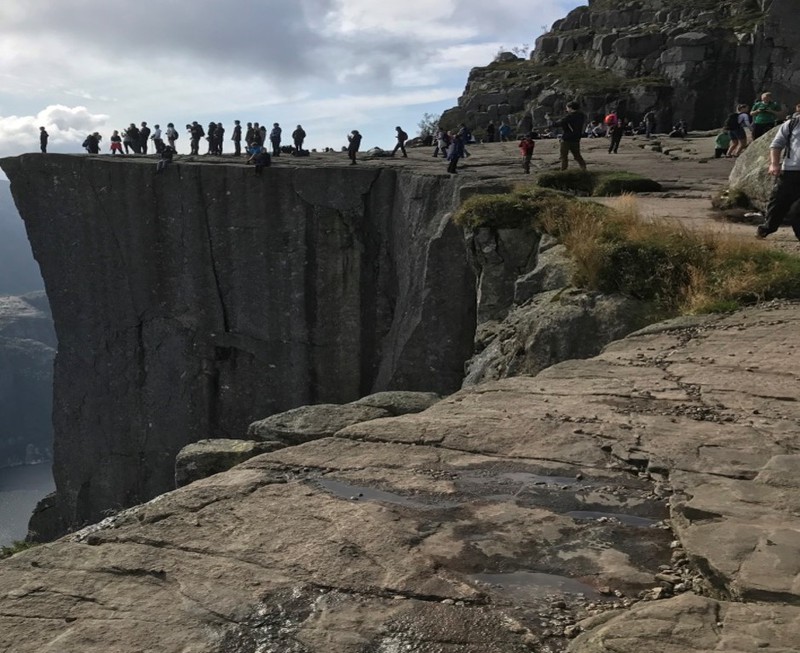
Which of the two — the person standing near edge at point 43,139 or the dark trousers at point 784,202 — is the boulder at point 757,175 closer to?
A: the dark trousers at point 784,202

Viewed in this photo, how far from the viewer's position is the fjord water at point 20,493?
267 ft

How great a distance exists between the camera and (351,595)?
4238 mm

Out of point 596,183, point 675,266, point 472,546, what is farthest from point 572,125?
point 472,546

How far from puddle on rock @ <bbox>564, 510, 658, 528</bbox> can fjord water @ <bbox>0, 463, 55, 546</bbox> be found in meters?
80.9

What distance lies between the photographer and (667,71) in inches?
1822

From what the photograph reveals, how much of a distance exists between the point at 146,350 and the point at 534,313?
2096 cm

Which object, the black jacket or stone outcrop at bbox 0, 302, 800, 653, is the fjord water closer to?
the black jacket

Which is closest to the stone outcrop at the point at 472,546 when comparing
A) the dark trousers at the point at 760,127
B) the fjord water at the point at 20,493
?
the dark trousers at the point at 760,127

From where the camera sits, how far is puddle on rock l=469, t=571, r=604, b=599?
13.7 ft

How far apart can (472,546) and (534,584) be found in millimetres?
555

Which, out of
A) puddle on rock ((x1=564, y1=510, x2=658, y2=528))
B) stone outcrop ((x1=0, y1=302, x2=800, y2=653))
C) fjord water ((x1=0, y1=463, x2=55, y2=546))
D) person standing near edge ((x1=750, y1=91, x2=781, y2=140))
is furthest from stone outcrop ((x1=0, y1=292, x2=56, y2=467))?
puddle on rock ((x1=564, y1=510, x2=658, y2=528))

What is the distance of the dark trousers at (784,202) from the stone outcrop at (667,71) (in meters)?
35.3

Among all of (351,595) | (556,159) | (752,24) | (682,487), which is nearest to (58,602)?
(351,595)

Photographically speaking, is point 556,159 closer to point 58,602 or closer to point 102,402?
point 102,402
